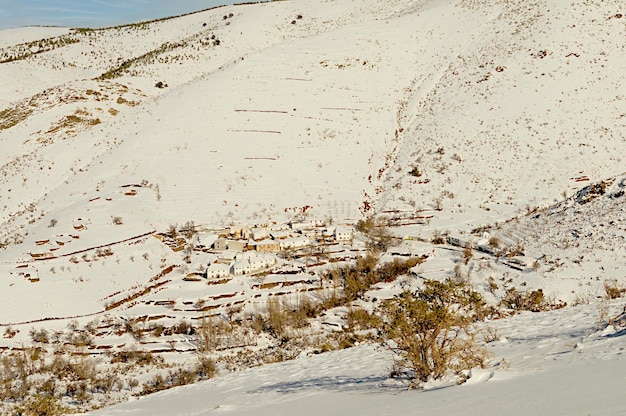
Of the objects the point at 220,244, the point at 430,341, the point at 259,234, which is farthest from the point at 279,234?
the point at 430,341

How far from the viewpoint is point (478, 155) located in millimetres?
27828

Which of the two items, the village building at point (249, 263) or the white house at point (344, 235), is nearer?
the village building at point (249, 263)

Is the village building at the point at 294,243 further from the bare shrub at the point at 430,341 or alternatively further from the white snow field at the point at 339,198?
the bare shrub at the point at 430,341

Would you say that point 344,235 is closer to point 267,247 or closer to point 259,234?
point 267,247

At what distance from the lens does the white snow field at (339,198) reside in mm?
8742

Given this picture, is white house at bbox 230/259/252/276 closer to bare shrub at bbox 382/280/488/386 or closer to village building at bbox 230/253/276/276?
village building at bbox 230/253/276/276

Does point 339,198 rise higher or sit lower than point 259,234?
higher

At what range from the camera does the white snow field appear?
8742 millimetres

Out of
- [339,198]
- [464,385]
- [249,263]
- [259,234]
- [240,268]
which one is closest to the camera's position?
[464,385]

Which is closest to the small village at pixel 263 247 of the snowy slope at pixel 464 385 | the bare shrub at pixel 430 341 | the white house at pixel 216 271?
the white house at pixel 216 271

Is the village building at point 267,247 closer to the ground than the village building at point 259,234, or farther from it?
closer to the ground

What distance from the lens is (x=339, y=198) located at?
25.8 meters

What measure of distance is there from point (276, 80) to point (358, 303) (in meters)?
23.7

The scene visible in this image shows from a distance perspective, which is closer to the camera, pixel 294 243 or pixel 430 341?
pixel 430 341
